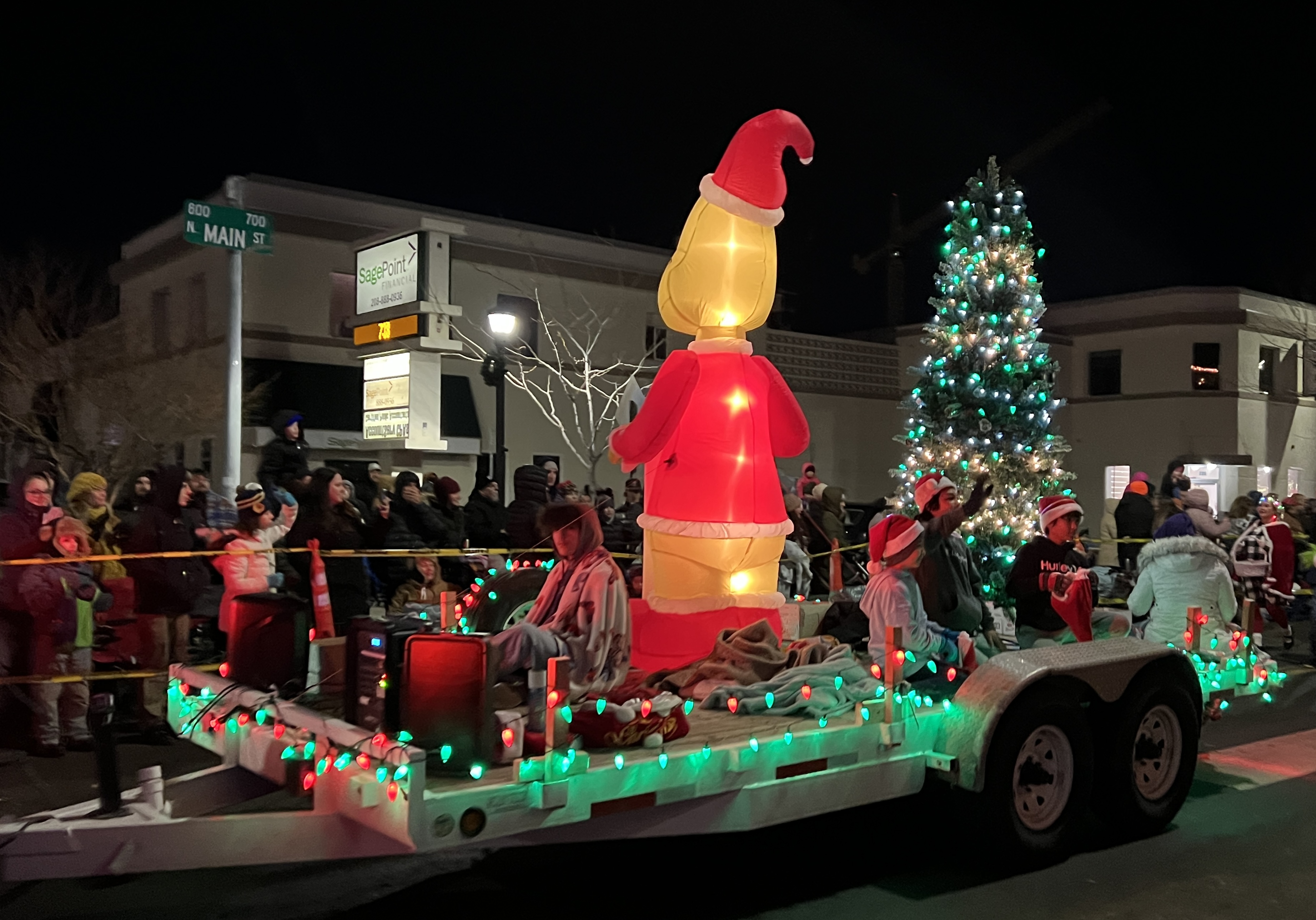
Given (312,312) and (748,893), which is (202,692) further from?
(312,312)

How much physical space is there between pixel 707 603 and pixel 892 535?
1252 mm

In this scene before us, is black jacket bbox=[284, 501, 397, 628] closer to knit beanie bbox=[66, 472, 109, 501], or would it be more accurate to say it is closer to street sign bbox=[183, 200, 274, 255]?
knit beanie bbox=[66, 472, 109, 501]

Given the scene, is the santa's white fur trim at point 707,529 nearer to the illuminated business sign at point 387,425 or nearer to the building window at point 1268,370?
the illuminated business sign at point 387,425

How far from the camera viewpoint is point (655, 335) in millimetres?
27578

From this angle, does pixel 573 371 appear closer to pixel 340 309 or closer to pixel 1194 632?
pixel 340 309

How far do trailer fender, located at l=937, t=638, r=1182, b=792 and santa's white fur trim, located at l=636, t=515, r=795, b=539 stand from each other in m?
1.88

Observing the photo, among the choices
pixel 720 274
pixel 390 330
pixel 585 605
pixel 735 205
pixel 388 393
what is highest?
pixel 390 330

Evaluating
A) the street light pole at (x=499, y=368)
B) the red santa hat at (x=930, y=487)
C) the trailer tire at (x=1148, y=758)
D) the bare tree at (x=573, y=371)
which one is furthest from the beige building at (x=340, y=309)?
the trailer tire at (x=1148, y=758)

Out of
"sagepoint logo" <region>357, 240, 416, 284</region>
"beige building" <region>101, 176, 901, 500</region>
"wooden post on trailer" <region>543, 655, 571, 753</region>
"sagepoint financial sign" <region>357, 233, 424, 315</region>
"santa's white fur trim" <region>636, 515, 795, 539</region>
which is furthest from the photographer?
"beige building" <region>101, 176, 901, 500</region>

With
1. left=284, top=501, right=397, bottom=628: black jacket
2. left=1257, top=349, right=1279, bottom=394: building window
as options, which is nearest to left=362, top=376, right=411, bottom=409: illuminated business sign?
left=284, top=501, right=397, bottom=628: black jacket

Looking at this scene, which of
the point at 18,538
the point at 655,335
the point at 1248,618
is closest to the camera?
the point at 1248,618

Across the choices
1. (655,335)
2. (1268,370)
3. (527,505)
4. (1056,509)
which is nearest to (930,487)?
(1056,509)

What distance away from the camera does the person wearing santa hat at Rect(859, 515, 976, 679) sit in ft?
19.3

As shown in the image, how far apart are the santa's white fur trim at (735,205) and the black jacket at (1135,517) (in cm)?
1036
